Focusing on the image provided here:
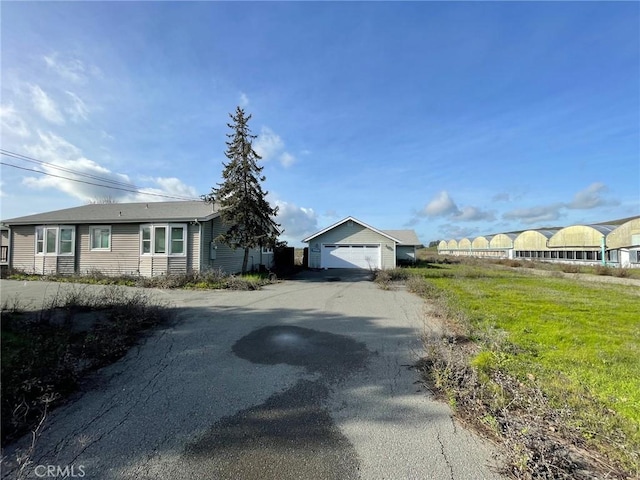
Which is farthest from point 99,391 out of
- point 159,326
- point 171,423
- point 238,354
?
point 159,326

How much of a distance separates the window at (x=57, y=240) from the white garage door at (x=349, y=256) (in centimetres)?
1617

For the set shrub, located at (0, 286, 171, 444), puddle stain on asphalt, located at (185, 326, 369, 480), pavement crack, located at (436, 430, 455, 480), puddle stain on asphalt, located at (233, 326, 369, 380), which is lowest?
pavement crack, located at (436, 430, 455, 480)

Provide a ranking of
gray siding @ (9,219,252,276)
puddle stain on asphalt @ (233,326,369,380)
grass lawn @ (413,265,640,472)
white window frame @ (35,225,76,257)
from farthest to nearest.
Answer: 1. white window frame @ (35,225,76,257)
2. gray siding @ (9,219,252,276)
3. puddle stain on asphalt @ (233,326,369,380)
4. grass lawn @ (413,265,640,472)

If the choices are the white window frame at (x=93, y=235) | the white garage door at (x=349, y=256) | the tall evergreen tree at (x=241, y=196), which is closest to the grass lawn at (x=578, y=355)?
the tall evergreen tree at (x=241, y=196)

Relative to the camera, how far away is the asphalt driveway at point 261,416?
2568mm

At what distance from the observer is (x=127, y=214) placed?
16391 millimetres

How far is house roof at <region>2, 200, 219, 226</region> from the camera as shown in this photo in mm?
14984

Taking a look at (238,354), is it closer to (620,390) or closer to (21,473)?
(21,473)

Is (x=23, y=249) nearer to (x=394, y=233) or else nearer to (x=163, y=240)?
(x=163, y=240)

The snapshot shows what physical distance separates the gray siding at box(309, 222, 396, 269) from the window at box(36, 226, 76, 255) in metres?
15.6

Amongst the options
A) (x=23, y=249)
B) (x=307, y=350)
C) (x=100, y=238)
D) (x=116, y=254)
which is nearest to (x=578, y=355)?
(x=307, y=350)

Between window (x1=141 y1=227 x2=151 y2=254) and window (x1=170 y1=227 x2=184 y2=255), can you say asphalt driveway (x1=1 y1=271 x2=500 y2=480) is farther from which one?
window (x1=141 y1=227 x2=151 y2=254)

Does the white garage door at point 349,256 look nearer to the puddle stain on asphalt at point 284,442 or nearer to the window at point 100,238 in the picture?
the window at point 100,238

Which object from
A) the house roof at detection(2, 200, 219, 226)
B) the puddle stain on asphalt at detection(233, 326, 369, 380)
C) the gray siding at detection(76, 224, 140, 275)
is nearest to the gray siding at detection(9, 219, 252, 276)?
the gray siding at detection(76, 224, 140, 275)
